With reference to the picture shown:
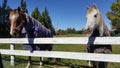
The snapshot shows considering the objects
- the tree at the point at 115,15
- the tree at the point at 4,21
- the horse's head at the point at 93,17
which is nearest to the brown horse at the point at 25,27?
the horse's head at the point at 93,17

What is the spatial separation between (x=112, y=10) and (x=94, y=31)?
53.2 metres

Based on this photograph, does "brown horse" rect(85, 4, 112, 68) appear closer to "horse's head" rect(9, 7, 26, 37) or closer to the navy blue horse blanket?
"horse's head" rect(9, 7, 26, 37)

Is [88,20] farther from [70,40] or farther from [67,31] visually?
[67,31]

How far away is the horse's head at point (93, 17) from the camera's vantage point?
5.78 metres

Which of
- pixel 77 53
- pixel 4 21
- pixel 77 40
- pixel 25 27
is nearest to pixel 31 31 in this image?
pixel 25 27

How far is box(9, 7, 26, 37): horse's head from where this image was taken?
6.84 m

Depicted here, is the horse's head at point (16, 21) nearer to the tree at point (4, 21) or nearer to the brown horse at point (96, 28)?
the brown horse at point (96, 28)

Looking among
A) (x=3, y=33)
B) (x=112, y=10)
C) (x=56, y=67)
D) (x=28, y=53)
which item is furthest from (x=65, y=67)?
(x=112, y=10)

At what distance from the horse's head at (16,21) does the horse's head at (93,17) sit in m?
1.96

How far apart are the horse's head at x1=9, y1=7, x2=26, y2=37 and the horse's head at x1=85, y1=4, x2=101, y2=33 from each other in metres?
1.96

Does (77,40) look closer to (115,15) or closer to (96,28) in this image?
Result: (96,28)

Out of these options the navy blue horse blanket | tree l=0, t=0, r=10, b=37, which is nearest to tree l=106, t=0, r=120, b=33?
tree l=0, t=0, r=10, b=37

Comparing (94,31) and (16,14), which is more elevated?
(16,14)

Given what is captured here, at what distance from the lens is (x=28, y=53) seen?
776 cm
